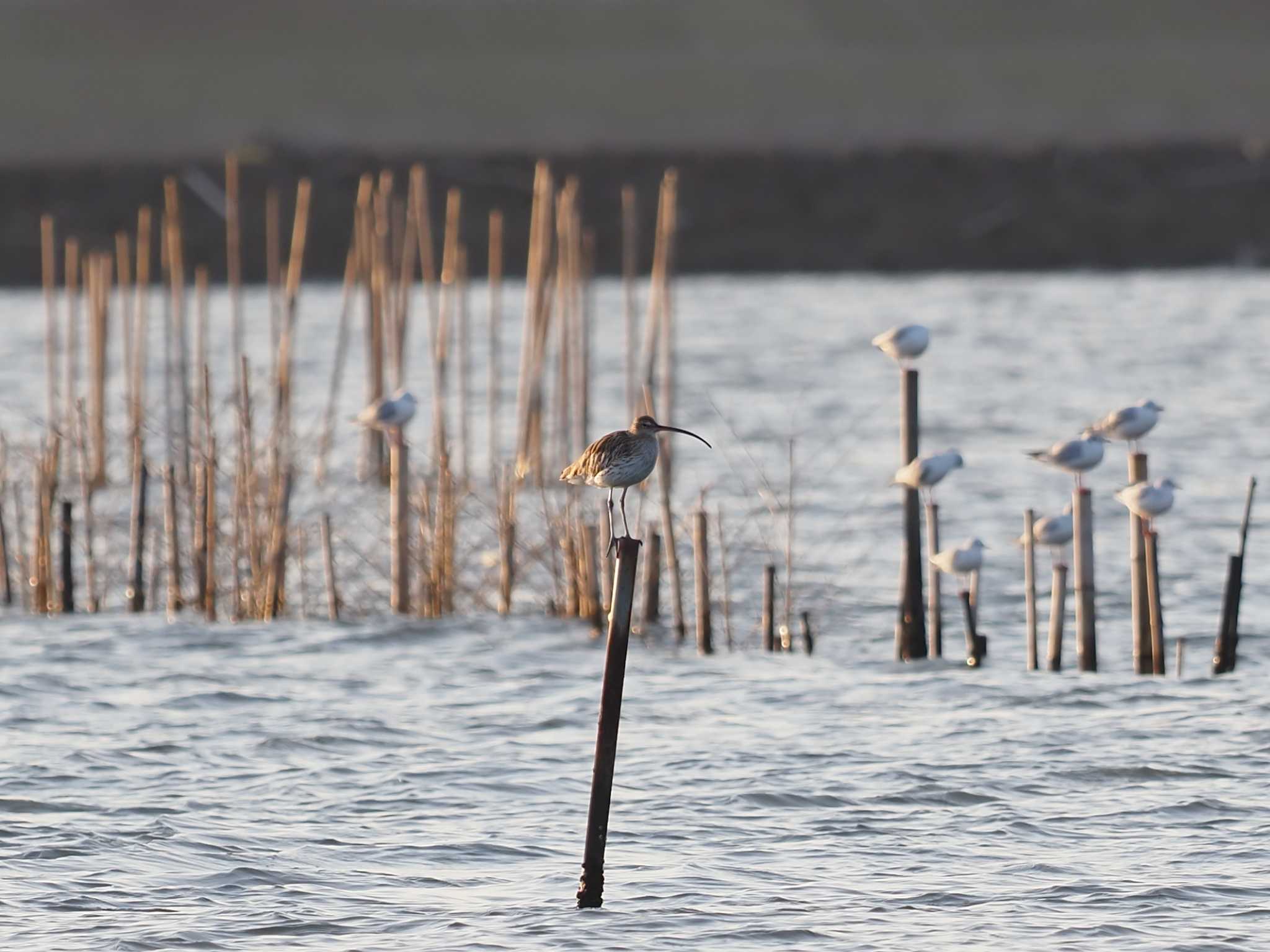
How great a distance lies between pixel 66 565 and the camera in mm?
13430

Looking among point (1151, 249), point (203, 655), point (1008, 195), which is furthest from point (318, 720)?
point (1008, 195)

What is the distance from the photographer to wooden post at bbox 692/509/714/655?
11.9 metres

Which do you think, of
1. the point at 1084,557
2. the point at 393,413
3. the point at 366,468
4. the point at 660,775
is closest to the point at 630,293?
the point at 393,413

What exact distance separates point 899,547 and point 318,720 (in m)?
6.72

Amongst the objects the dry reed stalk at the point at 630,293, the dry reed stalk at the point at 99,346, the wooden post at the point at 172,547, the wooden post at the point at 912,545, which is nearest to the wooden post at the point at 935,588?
the wooden post at the point at 912,545

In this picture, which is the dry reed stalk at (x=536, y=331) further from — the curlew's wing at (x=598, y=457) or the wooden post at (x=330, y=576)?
the curlew's wing at (x=598, y=457)

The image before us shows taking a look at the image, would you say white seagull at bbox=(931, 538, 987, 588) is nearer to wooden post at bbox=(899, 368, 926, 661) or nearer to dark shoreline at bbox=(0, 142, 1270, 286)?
wooden post at bbox=(899, 368, 926, 661)

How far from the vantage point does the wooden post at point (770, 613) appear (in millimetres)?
12102

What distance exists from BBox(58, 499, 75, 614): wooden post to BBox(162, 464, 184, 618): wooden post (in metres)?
0.58

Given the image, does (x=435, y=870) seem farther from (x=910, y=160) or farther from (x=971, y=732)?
(x=910, y=160)

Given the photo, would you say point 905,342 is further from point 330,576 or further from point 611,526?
point 330,576

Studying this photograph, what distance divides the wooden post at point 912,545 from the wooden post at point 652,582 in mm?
1544

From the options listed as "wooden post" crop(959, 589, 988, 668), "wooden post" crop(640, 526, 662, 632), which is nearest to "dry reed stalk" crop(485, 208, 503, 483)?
"wooden post" crop(640, 526, 662, 632)

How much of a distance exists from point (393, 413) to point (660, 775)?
3703 millimetres
